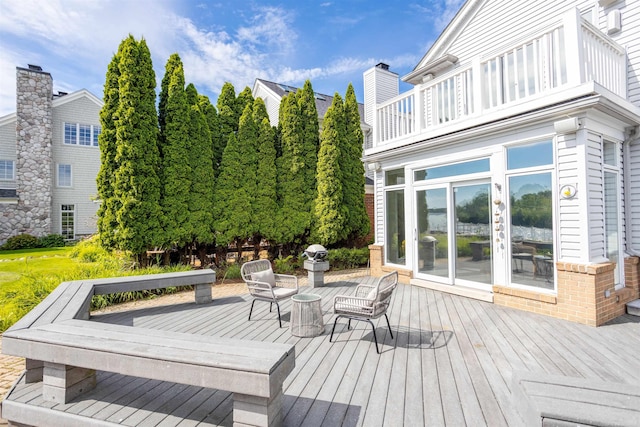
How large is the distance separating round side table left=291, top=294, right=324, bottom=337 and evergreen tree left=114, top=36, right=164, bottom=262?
491 centimetres

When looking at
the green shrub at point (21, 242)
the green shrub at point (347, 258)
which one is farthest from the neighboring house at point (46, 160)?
the green shrub at point (347, 258)

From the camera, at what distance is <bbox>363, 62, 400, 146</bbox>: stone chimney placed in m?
15.4

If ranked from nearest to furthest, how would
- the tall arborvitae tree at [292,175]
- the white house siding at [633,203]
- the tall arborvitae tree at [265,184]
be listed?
the white house siding at [633,203] < the tall arborvitae tree at [265,184] < the tall arborvitae tree at [292,175]

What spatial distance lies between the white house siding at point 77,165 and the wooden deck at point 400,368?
15094mm

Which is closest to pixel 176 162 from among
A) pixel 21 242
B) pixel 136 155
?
pixel 136 155

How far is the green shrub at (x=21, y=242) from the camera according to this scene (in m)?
14.7

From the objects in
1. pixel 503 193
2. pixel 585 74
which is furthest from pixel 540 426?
pixel 585 74

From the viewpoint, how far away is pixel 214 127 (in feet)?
29.9

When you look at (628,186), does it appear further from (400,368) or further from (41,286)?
(41,286)

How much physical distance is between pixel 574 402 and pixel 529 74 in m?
6.19

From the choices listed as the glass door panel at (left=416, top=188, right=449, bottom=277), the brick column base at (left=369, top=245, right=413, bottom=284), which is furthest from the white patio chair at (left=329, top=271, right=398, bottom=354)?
the brick column base at (left=369, top=245, right=413, bottom=284)

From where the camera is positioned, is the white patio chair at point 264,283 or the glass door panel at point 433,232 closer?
the white patio chair at point 264,283

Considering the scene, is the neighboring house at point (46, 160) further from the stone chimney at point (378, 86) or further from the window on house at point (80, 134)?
the stone chimney at point (378, 86)

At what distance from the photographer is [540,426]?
181 cm
